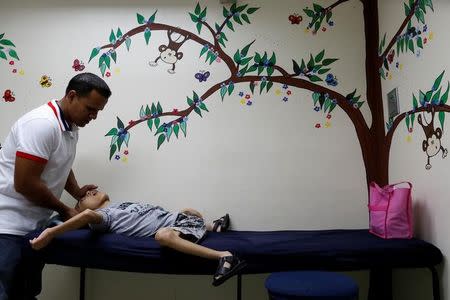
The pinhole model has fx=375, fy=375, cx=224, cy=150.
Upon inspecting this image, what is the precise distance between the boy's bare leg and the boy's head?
67 centimetres

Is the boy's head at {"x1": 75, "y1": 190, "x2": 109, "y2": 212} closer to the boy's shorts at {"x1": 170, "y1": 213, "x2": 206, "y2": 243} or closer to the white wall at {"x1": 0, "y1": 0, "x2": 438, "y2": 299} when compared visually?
the white wall at {"x1": 0, "y1": 0, "x2": 438, "y2": 299}

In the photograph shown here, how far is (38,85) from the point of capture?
8.44 ft

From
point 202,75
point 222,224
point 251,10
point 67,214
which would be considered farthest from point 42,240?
point 251,10

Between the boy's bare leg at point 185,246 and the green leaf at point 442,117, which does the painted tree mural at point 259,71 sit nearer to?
the green leaf at point 442,117

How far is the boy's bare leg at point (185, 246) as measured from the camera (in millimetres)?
1760

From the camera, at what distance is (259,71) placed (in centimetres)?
258

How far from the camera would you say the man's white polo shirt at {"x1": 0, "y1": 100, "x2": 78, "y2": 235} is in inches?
71.1

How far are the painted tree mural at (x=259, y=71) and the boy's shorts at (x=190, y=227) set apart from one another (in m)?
0.63

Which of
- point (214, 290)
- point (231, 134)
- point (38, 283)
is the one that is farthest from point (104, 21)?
point (214, 290)

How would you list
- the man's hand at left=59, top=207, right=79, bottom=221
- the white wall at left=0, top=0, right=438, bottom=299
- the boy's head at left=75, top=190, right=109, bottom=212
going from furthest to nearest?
1. the white wall at left=0, top=0, right=438, bottom=299
2. the boy's head at left=75, top=190, right=109, bottom=212
3. the man's hand at left=59, top=207, right=79, bottom=221

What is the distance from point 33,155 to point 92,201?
59cm

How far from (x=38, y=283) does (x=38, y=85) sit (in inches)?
51.9

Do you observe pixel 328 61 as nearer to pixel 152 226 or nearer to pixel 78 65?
pixel 152 226

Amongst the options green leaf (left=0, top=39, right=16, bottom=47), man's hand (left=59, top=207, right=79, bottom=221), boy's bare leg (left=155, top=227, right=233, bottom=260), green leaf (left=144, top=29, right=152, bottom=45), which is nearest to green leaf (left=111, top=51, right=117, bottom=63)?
green leaf (left=144, top=29, right=152, bottom=45)
